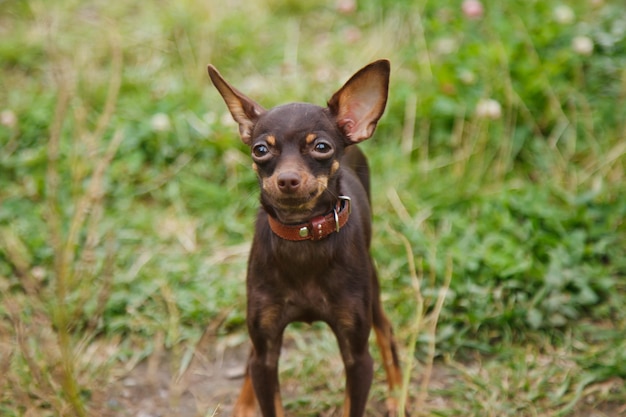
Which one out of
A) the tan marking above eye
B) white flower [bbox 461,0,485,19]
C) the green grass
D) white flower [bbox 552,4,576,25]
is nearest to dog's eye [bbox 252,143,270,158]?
the tan marking above eye

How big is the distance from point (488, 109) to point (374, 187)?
816 mm

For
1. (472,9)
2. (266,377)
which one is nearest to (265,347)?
(266,377)

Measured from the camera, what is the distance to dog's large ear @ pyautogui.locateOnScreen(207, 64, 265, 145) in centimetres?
279

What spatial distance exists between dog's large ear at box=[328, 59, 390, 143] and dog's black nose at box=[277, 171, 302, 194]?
1.30ft

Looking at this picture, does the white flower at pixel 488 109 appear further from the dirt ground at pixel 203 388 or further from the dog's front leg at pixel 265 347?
the dog's front leg at pixel 265 347

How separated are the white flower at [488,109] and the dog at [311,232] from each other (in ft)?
6.55

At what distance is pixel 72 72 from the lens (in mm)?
5672

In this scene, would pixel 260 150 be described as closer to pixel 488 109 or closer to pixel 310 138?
pixel 310 138

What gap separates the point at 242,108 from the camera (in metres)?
2.83

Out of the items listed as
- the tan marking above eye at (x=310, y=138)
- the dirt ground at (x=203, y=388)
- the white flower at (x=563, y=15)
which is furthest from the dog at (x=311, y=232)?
the white flower at (x=563, y=15)

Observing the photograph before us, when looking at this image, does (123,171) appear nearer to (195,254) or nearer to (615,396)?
(195,254)

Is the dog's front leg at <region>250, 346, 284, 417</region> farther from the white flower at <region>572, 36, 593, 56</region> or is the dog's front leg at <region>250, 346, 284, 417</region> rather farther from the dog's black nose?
the white flower at <region>572, 36, 593, 56</region>

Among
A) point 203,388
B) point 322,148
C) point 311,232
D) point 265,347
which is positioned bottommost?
point 203,388

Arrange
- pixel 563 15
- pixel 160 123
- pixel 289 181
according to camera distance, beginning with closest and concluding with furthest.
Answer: pixel 289 181 → pixel 160 123 → pixel 563 15
